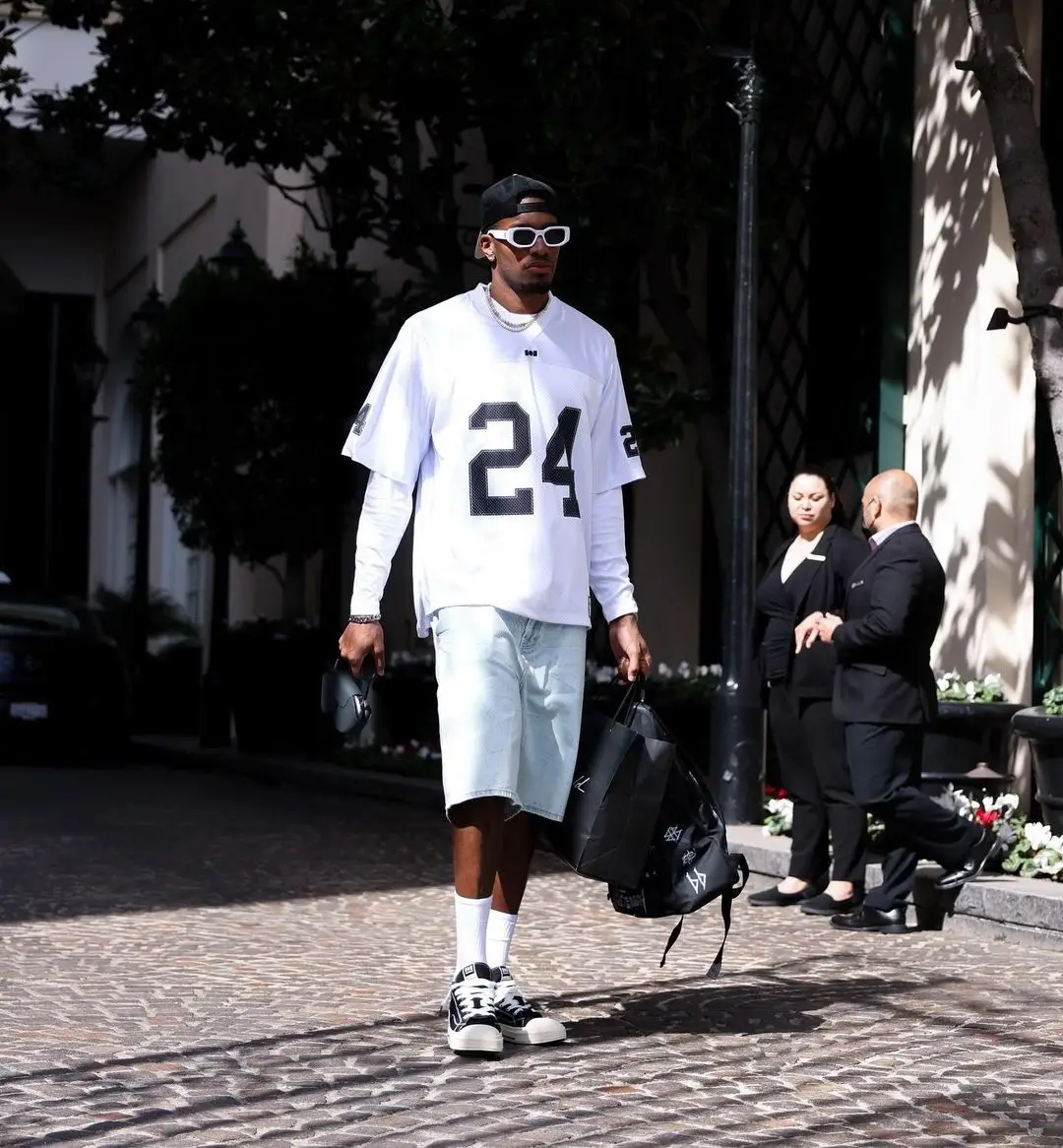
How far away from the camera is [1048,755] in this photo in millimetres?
9047

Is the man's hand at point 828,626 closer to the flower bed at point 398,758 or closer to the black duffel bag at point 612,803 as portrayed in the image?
the black duffel bag at point 612,803

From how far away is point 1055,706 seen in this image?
9336 mm

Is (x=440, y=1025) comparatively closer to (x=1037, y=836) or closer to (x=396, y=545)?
(x=396, y=545)

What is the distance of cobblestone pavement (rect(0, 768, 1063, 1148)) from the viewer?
15.2 ft

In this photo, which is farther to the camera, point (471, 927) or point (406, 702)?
point (406, 702)

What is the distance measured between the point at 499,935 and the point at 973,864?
325 cm

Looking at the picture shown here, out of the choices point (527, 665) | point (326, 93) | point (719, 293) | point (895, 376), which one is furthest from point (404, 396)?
point (719, 293)

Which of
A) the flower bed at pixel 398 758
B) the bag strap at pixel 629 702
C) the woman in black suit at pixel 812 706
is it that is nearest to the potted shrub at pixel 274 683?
the flower bed at pixel 398 758

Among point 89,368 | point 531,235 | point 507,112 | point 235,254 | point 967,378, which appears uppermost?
point 507,112

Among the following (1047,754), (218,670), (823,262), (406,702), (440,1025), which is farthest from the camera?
(218,670)

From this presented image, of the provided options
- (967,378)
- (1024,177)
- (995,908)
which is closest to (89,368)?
(967,378)

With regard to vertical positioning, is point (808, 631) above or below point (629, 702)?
above

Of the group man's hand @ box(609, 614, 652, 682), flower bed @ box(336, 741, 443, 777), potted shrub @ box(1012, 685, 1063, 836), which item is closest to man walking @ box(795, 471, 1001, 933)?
potted shrub @ box(1012, 685, 1063, 836)

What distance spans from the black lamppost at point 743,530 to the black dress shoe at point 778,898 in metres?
1.98
